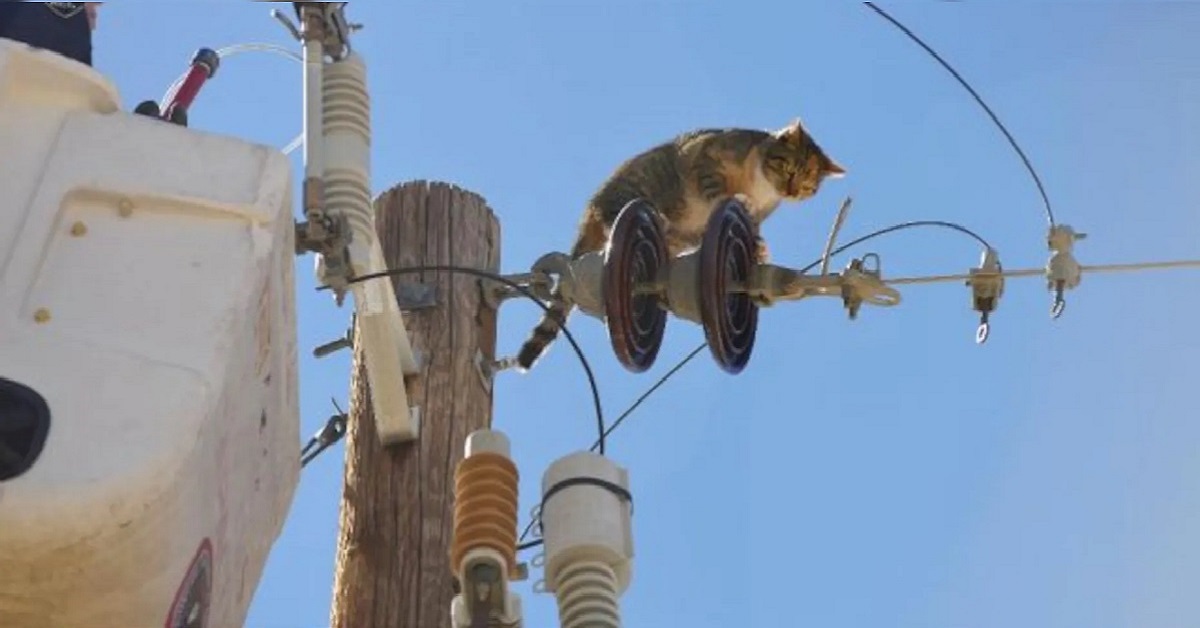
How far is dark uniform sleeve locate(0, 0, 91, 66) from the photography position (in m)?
4.39

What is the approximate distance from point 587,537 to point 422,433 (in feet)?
4.70

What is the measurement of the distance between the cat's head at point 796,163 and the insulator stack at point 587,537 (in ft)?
16.8

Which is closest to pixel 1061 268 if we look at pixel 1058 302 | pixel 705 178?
pixel 1058 302

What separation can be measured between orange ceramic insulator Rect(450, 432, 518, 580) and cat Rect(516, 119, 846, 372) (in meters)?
2.99

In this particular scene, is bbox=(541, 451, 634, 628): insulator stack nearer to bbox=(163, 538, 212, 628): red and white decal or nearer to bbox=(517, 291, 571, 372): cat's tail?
bbox=(163, 538, 212, 628): red and white decal

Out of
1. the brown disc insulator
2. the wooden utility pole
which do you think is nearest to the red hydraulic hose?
the wooden utility pole

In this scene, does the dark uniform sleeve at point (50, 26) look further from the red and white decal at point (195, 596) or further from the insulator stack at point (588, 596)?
the insulator stack at point (588, 596)

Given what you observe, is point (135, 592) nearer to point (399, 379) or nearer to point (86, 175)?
point (86, 175)

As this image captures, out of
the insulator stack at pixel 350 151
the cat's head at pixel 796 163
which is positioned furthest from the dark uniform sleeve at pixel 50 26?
the cat's head at pixel 796 163

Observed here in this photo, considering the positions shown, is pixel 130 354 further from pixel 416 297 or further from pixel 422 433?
pixel 416 297

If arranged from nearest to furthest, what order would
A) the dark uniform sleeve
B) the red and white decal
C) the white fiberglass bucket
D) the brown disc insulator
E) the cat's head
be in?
the white fiberglass bucket < the red and white decal < the brown disc insulator < the dark uniform sleeve < the cat's head

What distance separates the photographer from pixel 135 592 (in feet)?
9.74

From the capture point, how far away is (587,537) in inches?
126

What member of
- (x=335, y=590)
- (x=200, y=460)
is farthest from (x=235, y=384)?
(x=335, y=590)
